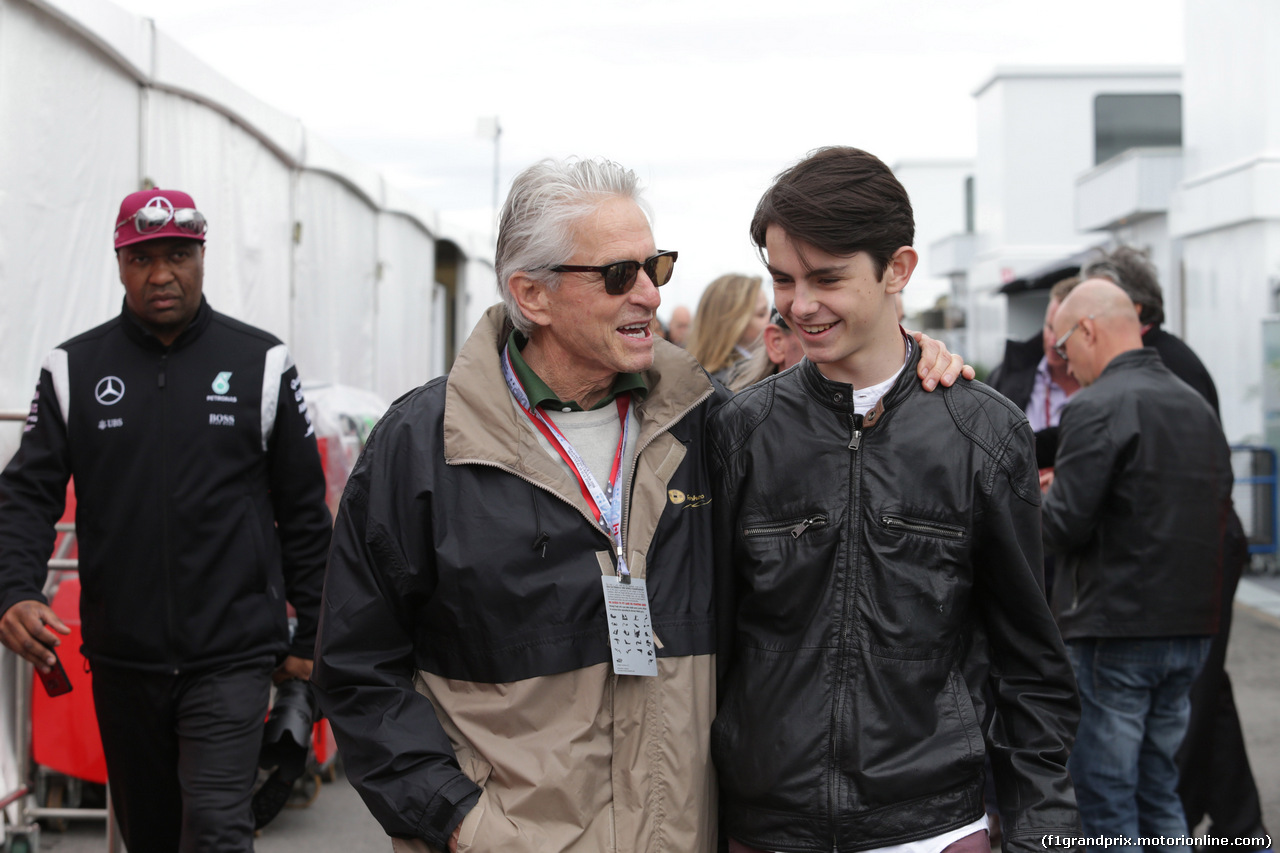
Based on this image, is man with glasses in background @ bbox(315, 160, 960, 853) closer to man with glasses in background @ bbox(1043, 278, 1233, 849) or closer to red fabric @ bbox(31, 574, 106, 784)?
man with glasses in background @ bbox(1043, 278, 1233, 849)

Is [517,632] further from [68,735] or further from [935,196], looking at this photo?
[935,196]

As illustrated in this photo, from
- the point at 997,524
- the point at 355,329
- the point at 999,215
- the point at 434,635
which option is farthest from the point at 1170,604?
the point at 999,215

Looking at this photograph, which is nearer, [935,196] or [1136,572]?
[1136,572]

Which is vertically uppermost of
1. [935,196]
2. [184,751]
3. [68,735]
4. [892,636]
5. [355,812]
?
[935,196]

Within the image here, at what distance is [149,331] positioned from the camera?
378 cm

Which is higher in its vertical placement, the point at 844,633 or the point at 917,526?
the point at 917,526

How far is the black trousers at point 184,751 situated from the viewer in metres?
3.54

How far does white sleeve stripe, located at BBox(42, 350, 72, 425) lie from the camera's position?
373cm

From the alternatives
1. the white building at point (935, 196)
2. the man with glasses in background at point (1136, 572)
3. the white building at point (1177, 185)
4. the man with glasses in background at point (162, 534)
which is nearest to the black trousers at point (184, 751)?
the man with glasses in background at point (162, 534)

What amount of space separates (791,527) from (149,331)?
240cm

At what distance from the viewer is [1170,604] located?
392 centimetres

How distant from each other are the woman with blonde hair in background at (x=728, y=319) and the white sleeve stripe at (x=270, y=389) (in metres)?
2.30

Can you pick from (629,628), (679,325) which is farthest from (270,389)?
(679,325)

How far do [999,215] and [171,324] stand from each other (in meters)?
28.1
